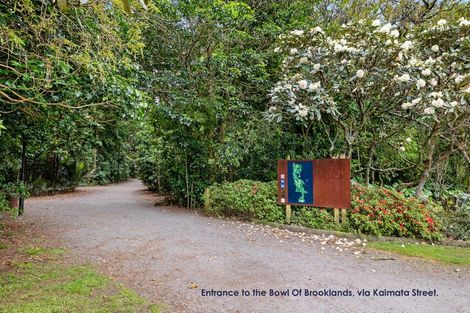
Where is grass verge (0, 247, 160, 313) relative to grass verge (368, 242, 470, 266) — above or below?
above

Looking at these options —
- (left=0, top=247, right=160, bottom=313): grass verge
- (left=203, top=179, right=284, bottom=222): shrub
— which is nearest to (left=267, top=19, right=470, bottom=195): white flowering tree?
(left=203, top=179, right=284, bottom=222): shrub

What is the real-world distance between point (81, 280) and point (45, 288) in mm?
371

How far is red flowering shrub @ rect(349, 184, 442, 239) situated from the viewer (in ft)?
18.4

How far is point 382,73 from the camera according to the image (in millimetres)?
6016

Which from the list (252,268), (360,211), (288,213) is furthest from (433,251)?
(252,268)

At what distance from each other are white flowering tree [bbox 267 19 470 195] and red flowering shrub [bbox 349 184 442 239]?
138 centimetres

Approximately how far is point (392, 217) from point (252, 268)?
125 inches

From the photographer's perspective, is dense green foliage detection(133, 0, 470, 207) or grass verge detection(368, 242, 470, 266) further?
dense green foliage detection(133, 0, 470, 207)

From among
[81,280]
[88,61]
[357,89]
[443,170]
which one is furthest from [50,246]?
[443,170]

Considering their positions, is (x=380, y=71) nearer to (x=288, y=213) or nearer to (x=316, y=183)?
(x=316, y=183)

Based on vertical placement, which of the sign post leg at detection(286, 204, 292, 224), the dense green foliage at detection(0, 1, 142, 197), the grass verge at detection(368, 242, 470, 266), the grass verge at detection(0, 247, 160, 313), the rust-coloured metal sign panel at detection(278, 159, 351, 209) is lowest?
the grass verge at detection(368, 242, 470, 266)

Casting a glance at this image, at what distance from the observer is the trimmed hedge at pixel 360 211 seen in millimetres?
5656

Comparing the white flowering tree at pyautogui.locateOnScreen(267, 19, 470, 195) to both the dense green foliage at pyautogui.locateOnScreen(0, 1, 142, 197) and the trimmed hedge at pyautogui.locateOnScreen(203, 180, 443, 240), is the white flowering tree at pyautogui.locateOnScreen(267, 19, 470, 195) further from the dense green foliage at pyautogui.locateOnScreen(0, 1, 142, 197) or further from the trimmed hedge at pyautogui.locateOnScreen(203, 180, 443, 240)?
the dense green foliage at pyautogui.locateOnScreen(0, 1, 142, 197)

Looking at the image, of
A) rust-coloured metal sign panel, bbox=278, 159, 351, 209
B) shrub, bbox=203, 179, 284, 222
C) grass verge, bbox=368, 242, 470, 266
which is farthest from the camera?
shrub, bbox=203, 179, 284, 222
